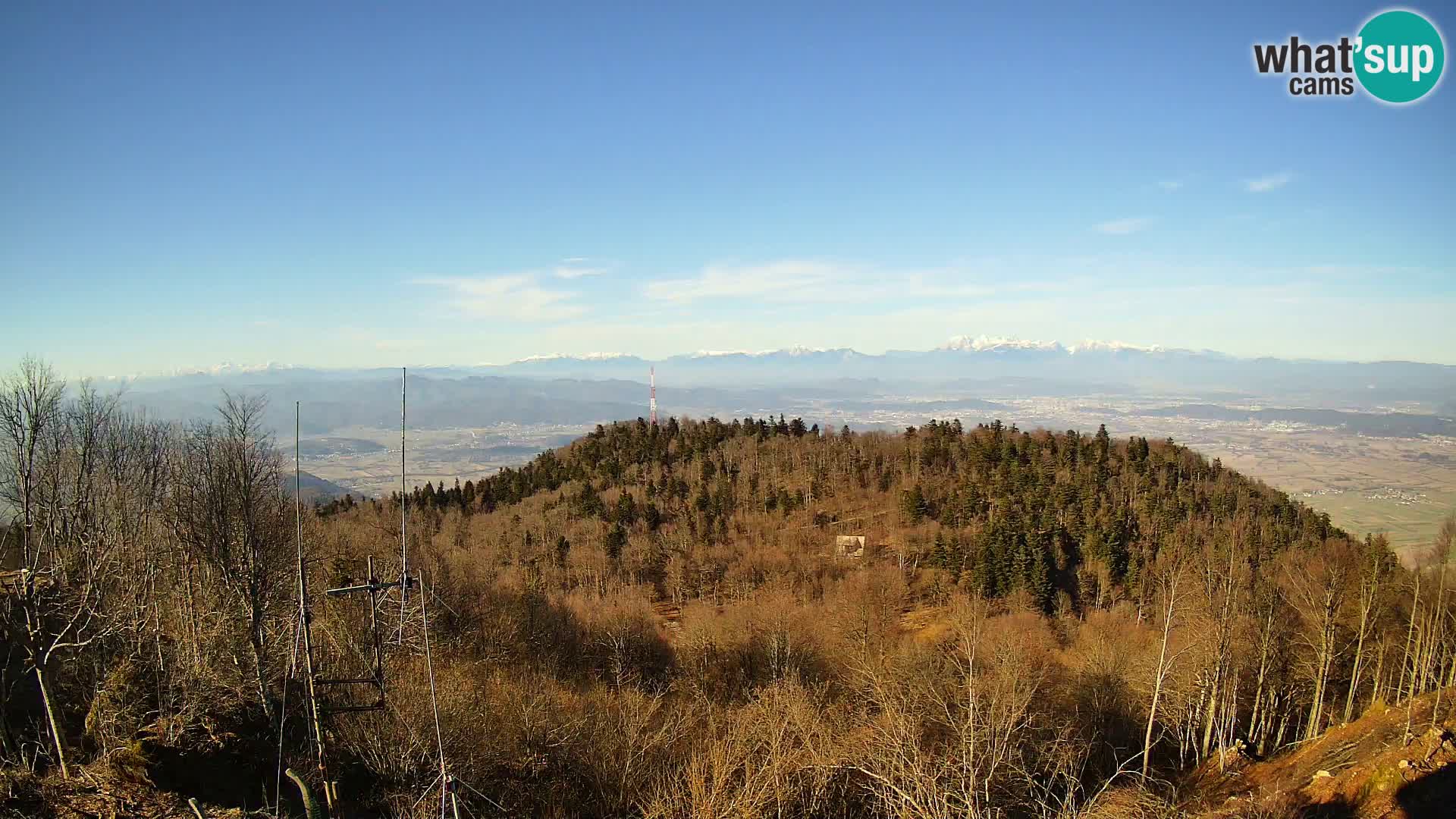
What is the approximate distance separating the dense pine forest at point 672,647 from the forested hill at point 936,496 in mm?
456

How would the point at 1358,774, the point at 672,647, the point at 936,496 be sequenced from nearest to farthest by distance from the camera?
the point at 1358,774
the point at 672,647
the point at 936,496

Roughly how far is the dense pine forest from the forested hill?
0.46 m

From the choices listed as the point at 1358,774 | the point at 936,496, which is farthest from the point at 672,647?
the point at 936,496

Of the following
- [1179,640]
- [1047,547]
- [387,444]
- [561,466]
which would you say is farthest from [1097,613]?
[387,444]

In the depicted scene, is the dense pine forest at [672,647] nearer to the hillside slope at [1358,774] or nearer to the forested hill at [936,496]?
the forested hill at [936,496]

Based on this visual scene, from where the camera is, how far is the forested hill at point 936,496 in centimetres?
4553

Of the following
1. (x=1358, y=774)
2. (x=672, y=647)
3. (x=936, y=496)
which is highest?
(x=1358, y=774)

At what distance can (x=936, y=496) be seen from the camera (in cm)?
5891

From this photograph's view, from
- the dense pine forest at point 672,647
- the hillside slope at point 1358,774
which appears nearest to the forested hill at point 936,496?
the dense pine forest at point 672,647

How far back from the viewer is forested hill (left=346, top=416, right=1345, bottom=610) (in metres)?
45.5

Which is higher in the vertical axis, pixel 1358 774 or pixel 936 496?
pixel 1358 774

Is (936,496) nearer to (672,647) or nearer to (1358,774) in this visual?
(672,647)

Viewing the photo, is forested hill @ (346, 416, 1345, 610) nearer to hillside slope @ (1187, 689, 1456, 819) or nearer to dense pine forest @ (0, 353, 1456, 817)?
dense pine forest @ (0, 353, 1456, 817)

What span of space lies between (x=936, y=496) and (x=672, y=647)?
32.6 m
